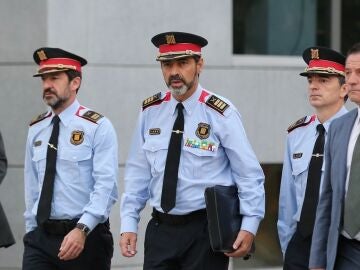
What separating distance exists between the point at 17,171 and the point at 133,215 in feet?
11.4

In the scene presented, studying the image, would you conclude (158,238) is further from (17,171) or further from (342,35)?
(342,35)

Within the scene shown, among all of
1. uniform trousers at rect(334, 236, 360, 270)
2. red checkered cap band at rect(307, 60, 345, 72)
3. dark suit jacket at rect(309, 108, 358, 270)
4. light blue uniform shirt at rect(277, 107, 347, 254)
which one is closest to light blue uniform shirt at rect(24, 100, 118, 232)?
light blue uniform shirt at rect(277, 107, 347, 254)

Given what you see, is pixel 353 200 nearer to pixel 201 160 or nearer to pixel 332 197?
pixel 332 197

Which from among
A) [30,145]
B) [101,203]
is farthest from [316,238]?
[30,145]

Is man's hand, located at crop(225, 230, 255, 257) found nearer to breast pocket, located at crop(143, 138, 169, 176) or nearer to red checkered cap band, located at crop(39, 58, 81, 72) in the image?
breast pocket, located at crop(143, 138, 169, 176)

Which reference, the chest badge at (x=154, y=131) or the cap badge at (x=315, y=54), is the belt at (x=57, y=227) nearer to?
the chest badge at (x=154, y=131)

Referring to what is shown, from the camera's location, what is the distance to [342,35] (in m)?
12.0

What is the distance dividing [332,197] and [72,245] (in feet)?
6.28

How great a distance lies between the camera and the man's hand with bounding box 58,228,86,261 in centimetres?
691

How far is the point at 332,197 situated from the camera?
19.1 feet

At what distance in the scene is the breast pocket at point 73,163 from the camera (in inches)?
286

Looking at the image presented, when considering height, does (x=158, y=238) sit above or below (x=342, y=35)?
below

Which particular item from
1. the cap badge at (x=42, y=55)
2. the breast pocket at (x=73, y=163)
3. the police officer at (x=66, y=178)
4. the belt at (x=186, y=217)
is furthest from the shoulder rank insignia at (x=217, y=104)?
the cap badge at (x=42, y=55)

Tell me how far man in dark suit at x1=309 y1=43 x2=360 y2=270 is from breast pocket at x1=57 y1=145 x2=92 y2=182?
2.00m
